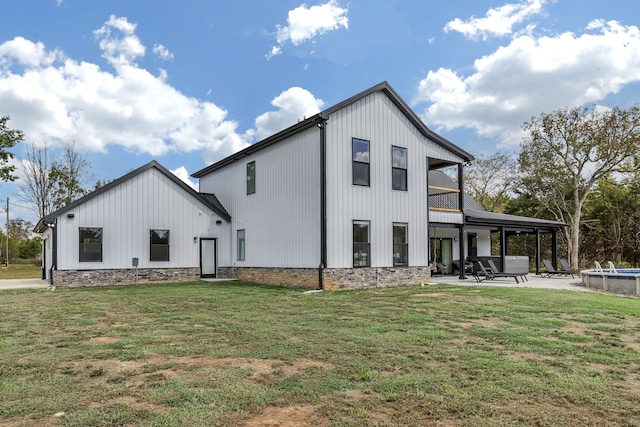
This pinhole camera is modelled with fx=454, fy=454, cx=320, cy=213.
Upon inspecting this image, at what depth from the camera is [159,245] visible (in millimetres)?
18031

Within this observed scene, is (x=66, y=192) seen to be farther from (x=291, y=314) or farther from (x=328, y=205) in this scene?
(x=291, y=314)

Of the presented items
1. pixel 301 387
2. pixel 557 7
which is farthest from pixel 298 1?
pixel 301 387

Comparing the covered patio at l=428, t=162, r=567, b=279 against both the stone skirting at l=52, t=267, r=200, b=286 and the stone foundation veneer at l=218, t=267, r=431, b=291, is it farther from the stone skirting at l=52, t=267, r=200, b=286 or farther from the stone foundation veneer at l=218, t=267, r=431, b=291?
the stone skirting at l=52, t=267, r=200, b=286

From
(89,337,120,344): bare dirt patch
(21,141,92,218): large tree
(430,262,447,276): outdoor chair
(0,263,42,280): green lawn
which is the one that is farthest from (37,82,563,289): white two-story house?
(21,141,92,218): large tree

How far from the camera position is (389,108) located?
16031mm

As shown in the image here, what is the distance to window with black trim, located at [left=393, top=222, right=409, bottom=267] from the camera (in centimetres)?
1587

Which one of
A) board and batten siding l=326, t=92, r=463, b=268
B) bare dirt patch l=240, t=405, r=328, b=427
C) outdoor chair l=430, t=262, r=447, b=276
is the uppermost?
board and batten siding l=326, t=92, r=463, b=268

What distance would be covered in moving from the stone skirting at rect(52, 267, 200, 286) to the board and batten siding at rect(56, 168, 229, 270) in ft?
0.59

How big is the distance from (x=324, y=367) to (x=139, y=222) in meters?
14.6

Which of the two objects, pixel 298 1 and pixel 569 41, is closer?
pixel 298 1

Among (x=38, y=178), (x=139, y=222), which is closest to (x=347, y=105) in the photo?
(x=139, y=222)

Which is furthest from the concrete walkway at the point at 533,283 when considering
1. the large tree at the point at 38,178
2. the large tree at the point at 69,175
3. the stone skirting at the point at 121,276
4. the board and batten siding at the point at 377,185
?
the large tree at the point at 38,178

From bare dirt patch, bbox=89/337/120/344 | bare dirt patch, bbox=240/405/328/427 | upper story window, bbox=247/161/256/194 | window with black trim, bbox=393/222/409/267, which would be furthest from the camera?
upper story window, bbox=247/161/256/194

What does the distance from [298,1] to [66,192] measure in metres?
30.2
